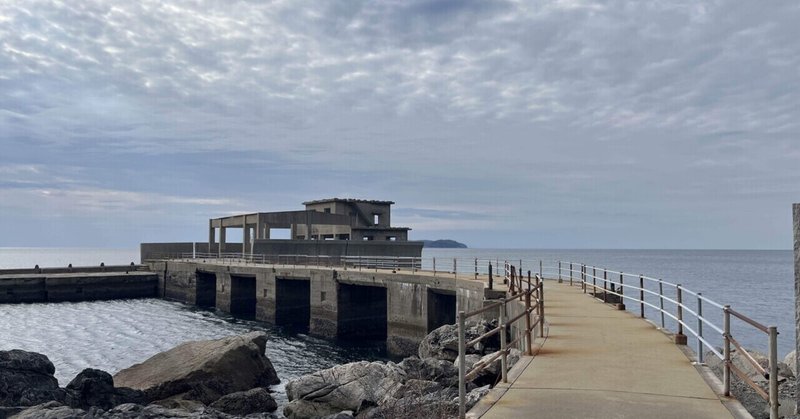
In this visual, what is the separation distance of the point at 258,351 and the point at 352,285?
507 inches

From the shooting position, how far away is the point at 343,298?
1214 inches

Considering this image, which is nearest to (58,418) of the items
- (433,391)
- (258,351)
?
(433,391)

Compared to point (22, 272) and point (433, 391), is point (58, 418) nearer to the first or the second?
point (433, 391)

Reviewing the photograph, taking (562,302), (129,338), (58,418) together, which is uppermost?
(562,302)

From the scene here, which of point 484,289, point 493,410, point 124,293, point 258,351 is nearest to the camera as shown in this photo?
point 493,410

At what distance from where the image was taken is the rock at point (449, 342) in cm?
1648

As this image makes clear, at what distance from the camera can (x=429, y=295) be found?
25.5 metres

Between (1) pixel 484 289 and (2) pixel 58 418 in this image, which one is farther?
(1) pixel 484 289

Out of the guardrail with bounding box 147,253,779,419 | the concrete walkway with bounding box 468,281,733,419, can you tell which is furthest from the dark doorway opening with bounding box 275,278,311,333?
the concrete walkway with bounding box 468,281,733,419

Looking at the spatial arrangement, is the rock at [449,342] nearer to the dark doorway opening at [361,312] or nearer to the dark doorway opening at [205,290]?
the dark doorway opening at [361,312]

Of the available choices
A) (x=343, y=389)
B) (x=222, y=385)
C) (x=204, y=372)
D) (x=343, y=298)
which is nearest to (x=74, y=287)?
(x=343, y=298)

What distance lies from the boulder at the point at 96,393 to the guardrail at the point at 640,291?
34.2ft

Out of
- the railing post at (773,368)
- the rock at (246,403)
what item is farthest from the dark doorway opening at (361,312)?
the railing post at (773,368)

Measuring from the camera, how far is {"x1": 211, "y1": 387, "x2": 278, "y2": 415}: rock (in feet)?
46.7
